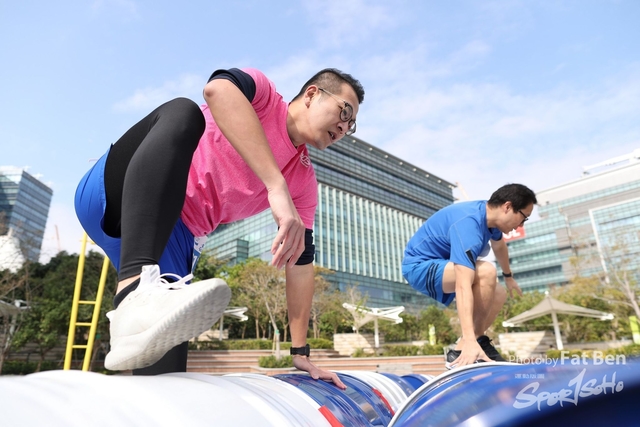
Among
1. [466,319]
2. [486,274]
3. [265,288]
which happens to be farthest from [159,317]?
[265,288]

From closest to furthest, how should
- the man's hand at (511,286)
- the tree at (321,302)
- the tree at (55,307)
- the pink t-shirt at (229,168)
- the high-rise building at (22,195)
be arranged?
the pink t-shirt at (229,168), the man's hand at (511,286), the tree at (55,307), the tree at (321,302), the high-rise building at (22,195)

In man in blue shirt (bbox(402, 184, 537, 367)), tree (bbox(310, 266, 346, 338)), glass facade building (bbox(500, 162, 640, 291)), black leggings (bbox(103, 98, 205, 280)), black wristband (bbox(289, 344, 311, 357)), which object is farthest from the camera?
glass facade building (bbox(500, 162, 640, 291))

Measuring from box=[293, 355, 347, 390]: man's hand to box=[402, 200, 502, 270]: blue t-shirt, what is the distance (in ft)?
4.17

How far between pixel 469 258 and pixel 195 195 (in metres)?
1.72

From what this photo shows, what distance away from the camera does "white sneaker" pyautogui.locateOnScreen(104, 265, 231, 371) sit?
0.86m

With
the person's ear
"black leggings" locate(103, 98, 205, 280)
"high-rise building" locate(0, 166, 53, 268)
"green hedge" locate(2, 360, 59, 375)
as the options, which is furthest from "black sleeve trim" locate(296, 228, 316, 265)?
"high-rise building" locate(0, 166, 53, 268)

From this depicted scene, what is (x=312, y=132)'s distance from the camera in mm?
1709

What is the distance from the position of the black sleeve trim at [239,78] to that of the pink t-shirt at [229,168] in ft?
0.18

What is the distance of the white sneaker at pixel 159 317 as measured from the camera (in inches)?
33.8

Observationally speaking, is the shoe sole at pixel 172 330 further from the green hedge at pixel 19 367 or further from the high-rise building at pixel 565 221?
the high-rise building at pixel 565 221

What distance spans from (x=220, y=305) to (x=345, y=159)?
53.6 m

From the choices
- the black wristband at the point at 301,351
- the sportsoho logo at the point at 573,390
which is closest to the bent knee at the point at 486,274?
the black wristband at the point at 301,351

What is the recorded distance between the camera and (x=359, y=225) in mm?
51688

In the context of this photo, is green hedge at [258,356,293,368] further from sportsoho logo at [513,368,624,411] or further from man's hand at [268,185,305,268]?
sportsoho logo at [513,368,624,411]
